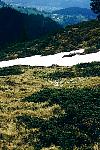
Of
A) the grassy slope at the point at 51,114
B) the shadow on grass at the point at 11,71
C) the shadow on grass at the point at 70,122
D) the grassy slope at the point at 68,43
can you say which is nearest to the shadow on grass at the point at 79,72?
the grassy slope at the point at 51,114

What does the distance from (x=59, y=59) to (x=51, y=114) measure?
103 ft

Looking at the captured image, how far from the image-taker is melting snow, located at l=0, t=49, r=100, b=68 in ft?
178

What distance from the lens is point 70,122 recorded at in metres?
25.5

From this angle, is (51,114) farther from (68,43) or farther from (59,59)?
(68,43)

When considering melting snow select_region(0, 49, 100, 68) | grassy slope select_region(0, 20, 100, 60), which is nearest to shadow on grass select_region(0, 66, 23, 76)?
melting snow select_region(0, 49, 100, 68)

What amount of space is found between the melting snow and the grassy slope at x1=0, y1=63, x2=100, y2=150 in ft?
43.5

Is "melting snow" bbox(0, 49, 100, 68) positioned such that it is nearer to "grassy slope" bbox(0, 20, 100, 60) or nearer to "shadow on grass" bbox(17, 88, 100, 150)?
"grassy slope" bbox(0, 20, 100, 60)

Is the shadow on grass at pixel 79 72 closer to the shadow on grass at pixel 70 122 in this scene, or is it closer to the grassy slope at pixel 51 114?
the grassy slope at pixel 51 114

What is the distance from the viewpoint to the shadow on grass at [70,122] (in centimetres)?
2308

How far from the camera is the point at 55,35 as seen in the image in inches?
3354

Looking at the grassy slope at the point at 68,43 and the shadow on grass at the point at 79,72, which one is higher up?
the shadow on grass at the point at 79,72

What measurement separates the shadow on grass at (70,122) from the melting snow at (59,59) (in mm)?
22487

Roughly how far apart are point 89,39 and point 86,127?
48.2 meters

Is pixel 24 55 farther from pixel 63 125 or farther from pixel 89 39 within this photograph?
pixel 63 125
